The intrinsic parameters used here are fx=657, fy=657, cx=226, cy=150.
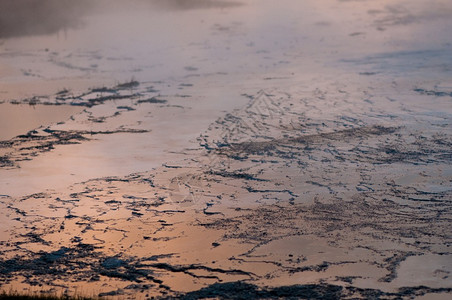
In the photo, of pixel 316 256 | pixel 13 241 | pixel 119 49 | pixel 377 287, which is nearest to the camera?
pixel 377 287

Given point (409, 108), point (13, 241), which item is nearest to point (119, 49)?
point (409, 108)

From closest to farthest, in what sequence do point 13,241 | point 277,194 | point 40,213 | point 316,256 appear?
point 316,256 < point 13,241 < point 40,213 < point 277,194

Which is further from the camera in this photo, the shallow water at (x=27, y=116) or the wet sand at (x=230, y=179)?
the shallow water at (x=27, y=116)

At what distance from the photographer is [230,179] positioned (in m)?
7.84

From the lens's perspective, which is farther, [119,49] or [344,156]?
[119,49]

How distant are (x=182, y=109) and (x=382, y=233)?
6.10 m

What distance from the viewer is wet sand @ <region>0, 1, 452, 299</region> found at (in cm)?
534

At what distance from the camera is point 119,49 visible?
734 inches

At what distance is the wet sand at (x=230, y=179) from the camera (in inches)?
210

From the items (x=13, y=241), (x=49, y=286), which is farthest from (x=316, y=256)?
(x=13, y=241)

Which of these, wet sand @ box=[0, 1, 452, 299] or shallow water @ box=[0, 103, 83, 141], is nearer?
wet sand @ box=[0, 1, 452, 299]

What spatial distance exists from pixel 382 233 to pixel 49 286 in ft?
9.87

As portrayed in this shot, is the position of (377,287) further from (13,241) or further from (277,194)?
(13,241)

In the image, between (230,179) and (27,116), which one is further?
(27,116)
